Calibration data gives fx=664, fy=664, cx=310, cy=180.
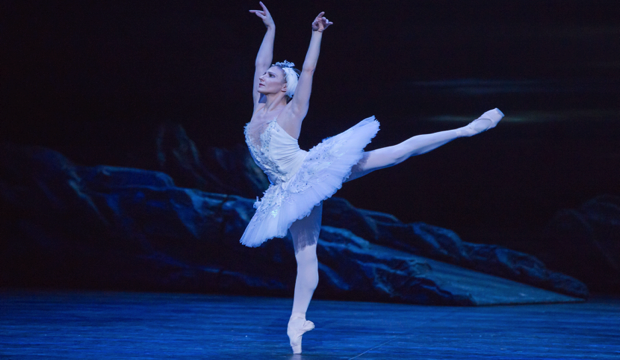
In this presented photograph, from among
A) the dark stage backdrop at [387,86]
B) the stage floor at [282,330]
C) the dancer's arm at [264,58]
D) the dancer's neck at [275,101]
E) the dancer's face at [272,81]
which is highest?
the dark stage backdrop at [387,86]

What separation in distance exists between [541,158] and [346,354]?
4034mm

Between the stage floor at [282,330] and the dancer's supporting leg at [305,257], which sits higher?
the dancer's supporting leg at [305,257]

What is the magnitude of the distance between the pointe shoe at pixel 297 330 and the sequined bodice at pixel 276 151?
1.94 ft

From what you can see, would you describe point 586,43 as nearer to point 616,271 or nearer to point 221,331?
point 616,271

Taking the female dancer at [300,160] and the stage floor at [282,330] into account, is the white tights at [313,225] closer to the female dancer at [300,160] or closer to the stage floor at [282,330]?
the female dancer at [300,160]

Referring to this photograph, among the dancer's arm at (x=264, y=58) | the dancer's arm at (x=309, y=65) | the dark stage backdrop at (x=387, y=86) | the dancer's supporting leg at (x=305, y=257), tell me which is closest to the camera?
the dancer's arm at (x=309, y=65)

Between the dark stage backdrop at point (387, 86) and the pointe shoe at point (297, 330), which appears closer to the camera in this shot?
the pointe shoe at point (297, 330)

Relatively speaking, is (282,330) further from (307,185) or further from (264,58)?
(264,58)

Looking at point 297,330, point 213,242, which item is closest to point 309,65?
point 297,330

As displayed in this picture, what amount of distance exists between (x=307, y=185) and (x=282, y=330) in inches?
42.1

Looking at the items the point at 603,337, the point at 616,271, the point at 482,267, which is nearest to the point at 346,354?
the point at 603,337

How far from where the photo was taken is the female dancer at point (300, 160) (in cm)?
264

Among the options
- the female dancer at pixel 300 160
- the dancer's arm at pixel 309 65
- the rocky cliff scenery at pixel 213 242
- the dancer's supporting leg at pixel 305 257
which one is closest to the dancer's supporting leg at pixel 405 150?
the female dancer at pixel 300 160

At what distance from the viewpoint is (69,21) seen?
6875 mm
